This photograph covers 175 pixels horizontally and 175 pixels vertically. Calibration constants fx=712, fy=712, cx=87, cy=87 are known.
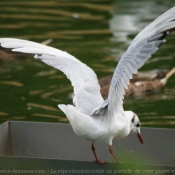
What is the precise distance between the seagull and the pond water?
10.3 feet

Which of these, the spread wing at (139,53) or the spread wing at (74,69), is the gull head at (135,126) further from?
the spread wing at (139,53)

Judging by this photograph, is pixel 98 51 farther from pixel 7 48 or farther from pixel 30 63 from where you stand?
pixel 7 48

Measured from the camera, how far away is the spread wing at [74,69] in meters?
6.61

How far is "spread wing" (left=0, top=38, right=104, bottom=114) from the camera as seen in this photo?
21.7 ft

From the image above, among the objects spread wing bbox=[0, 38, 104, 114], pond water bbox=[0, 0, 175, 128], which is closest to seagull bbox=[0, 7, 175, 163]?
spread wing bbox=[0, 38, 104, 114]

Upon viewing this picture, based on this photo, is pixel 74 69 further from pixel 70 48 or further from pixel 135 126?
pixel 70 48

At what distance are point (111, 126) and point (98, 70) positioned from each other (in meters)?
6.47

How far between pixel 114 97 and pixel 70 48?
26.0 feet

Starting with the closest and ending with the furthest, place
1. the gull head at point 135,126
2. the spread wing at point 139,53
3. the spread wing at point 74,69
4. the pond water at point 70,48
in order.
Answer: the spread wing at point 139,53, the spread wing at point 74,69, the gull head at point 135,126, the pond water at point 70,48

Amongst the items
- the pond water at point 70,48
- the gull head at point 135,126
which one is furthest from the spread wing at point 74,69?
the pond water at point 70,48

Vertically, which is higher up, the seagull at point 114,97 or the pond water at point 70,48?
the pond water at point 70,48

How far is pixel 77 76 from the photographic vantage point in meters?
6.97

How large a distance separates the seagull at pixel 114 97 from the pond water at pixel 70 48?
10.3 feet

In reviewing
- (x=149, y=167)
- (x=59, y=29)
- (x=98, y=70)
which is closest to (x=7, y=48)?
(x=149, y=167)
